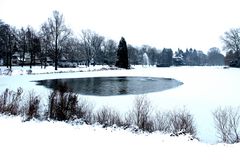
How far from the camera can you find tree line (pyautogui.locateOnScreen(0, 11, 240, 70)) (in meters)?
64.1

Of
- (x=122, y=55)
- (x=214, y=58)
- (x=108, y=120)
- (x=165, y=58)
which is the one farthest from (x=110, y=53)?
(x=214, y=58)

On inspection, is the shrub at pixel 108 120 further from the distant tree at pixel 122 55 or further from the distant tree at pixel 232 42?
the distant tree at pixel 232 42

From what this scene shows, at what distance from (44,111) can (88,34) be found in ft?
299

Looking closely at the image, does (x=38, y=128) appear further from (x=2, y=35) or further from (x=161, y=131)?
(x=2, y=35)

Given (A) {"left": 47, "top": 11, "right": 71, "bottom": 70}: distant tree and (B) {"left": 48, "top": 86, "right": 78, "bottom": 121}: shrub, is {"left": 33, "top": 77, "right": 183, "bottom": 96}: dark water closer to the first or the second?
(B) {"left": 48, "top": 86, "right": 78, "bottom": 121}: shrub

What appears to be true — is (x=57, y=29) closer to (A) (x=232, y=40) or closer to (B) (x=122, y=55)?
(B) (x=122, y=55)

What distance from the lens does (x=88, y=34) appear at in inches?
4006

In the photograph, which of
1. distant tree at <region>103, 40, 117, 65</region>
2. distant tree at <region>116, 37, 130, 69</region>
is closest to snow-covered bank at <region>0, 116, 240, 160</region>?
distant tree at <region>116, 37, 130, 69</region>

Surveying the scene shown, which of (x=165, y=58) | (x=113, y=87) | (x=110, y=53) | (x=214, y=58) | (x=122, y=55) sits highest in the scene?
(x=214, y=58)

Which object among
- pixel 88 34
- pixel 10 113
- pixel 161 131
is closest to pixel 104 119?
pixel 161 131

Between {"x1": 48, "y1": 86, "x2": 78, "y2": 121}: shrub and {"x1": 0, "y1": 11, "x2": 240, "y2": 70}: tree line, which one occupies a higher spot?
{"x1": 0, "y1": 11, "x2": 240, "y2": 70}: tree line

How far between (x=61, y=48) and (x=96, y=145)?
62057 mm

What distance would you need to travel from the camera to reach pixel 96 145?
805 cm

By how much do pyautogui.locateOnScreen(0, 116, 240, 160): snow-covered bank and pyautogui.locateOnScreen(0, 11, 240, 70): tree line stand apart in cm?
5151
